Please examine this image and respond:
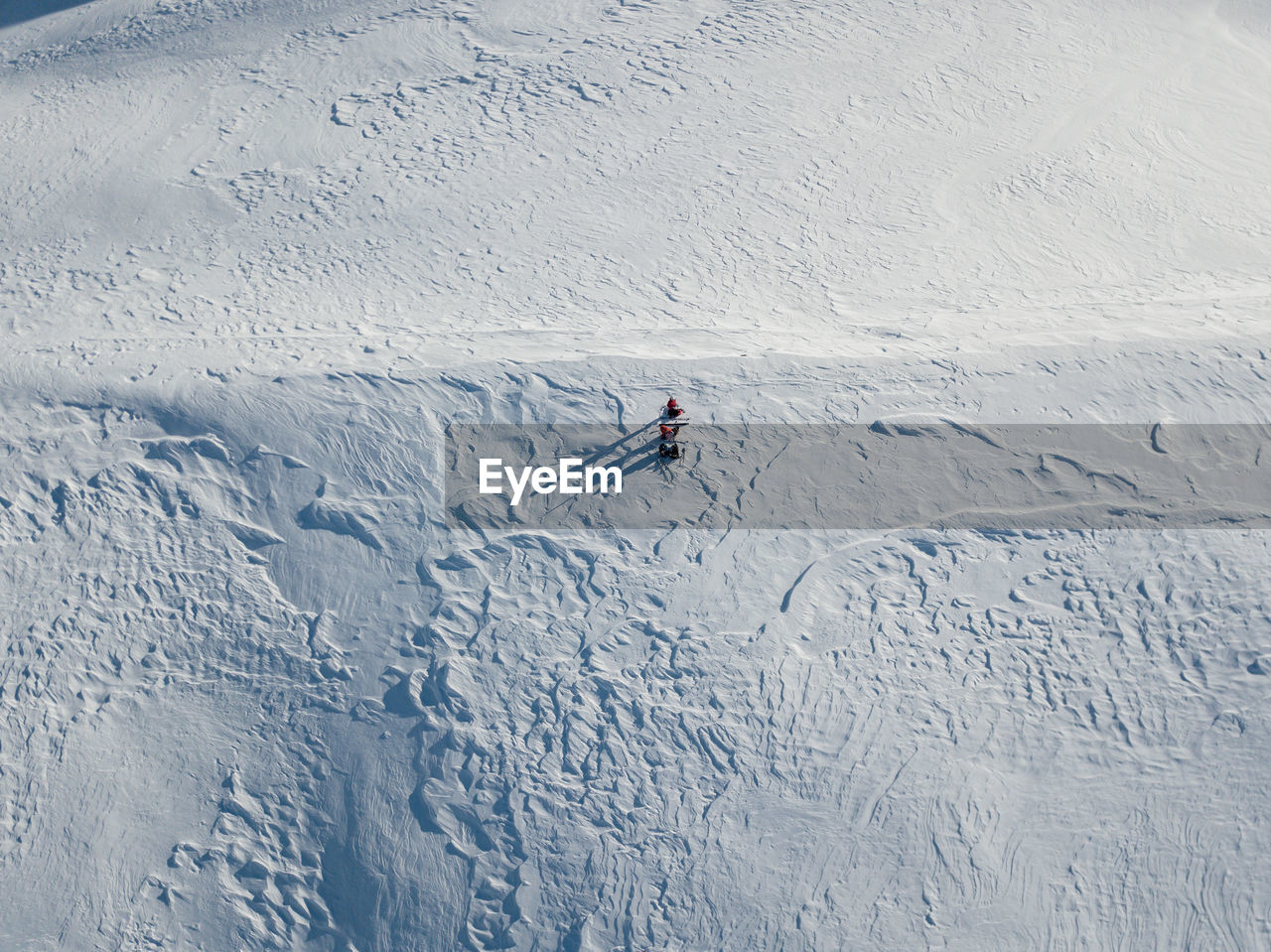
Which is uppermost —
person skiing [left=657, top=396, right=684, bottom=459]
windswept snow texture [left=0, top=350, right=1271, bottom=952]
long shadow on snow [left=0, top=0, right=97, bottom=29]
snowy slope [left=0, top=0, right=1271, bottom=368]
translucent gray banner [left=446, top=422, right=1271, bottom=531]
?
long shadow on snow [left=0, top=0, right=97, bottom=29]

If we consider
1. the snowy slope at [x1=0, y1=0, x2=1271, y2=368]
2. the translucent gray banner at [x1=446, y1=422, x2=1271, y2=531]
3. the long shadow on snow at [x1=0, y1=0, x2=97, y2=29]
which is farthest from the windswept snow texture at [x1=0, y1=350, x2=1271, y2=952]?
the long shadow on snow at [x1=0, y1=0, x2=97, y2=29]

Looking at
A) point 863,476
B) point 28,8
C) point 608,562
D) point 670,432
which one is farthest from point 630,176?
point 28,8

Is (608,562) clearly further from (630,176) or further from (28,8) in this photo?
(28,8)

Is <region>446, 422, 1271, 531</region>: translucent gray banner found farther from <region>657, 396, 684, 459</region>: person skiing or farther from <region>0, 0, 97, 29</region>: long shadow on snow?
<region>0, 0, 97, 29</region>: long shadow on snow

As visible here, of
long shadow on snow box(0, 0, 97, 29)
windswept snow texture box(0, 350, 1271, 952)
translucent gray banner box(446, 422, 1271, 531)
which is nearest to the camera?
windswept snow texture box(0, 350, 1271, 952)

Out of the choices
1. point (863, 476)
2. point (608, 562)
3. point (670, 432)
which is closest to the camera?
point (608, 562)

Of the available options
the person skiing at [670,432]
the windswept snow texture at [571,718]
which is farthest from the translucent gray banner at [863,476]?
the windswept snow texture at [571,718]
